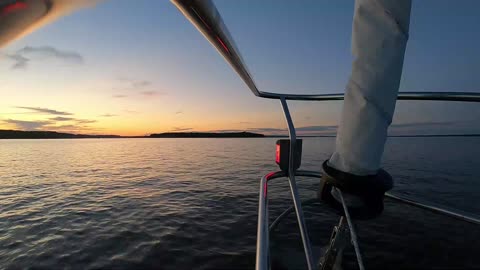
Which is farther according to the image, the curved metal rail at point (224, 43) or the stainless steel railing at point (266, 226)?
the stainless steel railing at point (266, 226)

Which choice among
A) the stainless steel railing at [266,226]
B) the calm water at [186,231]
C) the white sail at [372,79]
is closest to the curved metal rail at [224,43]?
the white sail at [372,79]

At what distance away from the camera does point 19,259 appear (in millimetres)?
5520

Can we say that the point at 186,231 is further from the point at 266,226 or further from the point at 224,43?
the point at 224,43

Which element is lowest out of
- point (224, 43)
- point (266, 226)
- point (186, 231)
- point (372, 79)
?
point (186, 231)

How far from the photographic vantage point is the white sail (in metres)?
0.86

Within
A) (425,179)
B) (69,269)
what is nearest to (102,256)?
(69,269)

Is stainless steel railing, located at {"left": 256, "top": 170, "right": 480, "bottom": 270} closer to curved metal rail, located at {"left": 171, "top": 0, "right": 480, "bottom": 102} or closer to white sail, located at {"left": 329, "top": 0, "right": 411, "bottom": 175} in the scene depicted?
white sail, located at {"left": 329, "top": 0, "right": 411, "bottom": 175}

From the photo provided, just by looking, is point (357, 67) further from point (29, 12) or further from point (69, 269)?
point (69, 269)

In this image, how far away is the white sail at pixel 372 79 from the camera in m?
0.86

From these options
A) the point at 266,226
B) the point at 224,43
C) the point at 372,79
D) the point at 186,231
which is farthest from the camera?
the point at 186,231

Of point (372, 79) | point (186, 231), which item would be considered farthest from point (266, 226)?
point (186, 231)

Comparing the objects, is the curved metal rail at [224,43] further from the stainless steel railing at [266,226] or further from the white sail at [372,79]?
the stainless steel railing at [266,226]

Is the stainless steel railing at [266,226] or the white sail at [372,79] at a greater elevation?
the white sail at [372,79]

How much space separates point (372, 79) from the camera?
88cm
